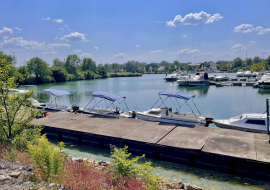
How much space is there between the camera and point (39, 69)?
322 feet

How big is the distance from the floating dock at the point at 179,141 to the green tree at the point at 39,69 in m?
83.8

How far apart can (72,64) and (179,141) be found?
125352 mm

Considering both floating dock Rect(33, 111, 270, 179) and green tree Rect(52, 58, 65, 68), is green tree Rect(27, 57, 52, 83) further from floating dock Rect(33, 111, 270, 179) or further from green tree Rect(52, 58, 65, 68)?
floating dock Rect(33, 111, 270, 179)

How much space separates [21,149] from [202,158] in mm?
12067

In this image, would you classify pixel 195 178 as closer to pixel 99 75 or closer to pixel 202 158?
pixel 202 158

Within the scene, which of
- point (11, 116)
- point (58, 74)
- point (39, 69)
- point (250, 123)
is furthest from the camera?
point (58, 74)

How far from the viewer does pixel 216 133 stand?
17562 mm

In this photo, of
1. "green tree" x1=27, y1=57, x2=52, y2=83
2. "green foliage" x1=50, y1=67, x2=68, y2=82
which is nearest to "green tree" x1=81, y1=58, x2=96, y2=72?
"green foliage" x1=50, y1=67, x2=68, y2=82

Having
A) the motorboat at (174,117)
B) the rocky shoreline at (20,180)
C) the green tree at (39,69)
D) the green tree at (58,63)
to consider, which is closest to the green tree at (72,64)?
the green tree at (58,63)

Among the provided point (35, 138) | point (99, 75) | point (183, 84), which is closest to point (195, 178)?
point (35, 138)

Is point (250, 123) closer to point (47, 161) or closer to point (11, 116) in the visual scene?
point (47, 161)

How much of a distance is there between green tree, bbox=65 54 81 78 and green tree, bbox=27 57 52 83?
93.0 feet

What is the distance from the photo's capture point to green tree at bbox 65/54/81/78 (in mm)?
129625

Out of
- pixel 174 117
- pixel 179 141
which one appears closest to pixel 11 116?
pixel 179 141
